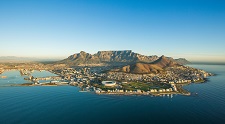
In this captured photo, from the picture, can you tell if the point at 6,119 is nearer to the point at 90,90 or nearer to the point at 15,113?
the point at 15,113

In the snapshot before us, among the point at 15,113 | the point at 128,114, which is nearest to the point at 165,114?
the point at 128,114

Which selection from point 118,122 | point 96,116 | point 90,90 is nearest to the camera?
point 118,122

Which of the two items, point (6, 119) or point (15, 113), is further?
point (15, 113)

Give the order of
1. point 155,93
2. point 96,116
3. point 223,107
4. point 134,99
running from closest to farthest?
point 96,116 < point 223,107 < point 134,99 < point 155,93

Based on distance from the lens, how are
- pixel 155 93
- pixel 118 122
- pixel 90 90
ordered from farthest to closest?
pixel 90 90 → pixel 155 93 → pixel 118 122

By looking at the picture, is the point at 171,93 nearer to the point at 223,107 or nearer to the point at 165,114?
the point at 223,107

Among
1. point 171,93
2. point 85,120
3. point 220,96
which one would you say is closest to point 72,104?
point 85,120
